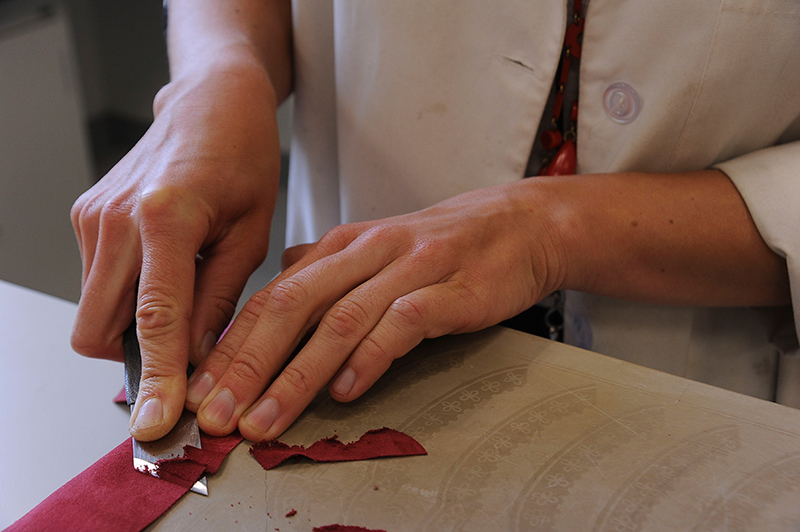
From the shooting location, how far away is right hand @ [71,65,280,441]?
0.60 metres

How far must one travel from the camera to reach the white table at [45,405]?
23.0 inches

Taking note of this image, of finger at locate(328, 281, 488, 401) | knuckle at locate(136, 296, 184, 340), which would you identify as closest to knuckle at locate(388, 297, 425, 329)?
finger at locate(328, 281, 488, 401)

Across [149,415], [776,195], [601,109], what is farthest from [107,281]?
[776,195]

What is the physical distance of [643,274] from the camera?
745 millimetres

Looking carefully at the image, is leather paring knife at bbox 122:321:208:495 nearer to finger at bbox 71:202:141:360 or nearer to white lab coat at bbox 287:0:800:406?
finger at bbox 71:202:141:360

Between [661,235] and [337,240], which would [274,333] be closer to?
[337,240]

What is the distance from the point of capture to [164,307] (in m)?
0.60

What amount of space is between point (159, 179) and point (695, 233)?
591 millimetres

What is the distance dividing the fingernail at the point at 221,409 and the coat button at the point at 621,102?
21.4 inches

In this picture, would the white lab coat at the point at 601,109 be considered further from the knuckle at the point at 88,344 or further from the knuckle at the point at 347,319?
the knuckle at the point at 88,344

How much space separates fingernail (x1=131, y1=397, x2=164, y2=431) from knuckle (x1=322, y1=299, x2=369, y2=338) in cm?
16

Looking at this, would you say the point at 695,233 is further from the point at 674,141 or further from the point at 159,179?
the point at 159,179

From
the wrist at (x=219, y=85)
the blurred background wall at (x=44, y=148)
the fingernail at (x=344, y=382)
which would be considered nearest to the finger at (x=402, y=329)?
the fingernail at (x=344, y=382)

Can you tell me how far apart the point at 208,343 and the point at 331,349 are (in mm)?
157
